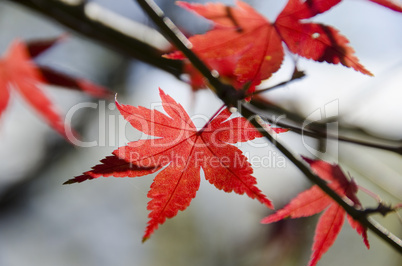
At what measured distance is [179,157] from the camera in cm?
60

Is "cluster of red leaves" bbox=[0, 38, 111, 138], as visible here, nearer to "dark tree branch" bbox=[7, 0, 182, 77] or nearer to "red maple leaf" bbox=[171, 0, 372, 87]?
"dark tree branch" bbox=[7, 0, 182, 77]

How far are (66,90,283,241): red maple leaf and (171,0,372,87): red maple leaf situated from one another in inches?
3.8

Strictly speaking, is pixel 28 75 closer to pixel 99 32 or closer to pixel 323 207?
pixel 99 32

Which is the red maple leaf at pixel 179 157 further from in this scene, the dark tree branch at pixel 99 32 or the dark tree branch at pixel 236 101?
the dark tree branch at pixel 99 32

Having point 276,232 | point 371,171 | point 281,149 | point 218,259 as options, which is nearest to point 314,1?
point 281,149

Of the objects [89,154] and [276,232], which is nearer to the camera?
[276,232]

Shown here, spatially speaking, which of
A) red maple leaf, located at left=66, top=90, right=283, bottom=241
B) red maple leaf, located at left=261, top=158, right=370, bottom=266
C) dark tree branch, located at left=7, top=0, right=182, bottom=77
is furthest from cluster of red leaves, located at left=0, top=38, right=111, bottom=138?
red maple leaf, located at left=261, top=158, right=370, bottom=266

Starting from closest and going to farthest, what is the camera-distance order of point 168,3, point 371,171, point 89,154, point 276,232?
point 371,171
point 168,3
point 276,232
point 89,154

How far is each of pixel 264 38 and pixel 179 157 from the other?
0.85 ft

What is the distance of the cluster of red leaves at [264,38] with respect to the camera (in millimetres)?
525

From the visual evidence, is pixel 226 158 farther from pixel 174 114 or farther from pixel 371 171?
pixel 371 171

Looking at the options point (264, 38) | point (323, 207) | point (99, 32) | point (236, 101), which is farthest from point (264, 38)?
point (99, 32)

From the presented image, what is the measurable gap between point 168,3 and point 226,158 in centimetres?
188

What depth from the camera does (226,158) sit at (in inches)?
22.6
